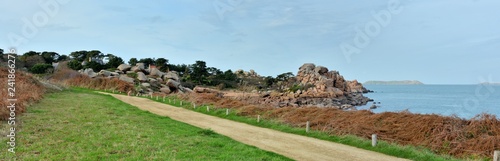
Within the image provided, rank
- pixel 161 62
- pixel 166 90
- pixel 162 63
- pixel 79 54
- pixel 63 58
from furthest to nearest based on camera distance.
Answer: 1. pixel 79 54
2. pixel 63 58
3. pixel 161 62
4. pixel 162 63
5. pixel 166 90

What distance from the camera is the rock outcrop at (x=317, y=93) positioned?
208ft

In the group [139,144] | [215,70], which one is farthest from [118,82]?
[215,70]

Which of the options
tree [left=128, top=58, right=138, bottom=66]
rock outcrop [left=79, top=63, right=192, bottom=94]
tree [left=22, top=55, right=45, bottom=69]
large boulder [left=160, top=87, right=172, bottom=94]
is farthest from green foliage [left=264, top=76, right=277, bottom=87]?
tree [left=22, top=55, right=45, bottom=69]

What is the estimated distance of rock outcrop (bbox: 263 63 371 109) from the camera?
63.5 metres

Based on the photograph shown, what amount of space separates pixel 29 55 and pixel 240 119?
73.2m

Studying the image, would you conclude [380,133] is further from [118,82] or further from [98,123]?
[118,82]

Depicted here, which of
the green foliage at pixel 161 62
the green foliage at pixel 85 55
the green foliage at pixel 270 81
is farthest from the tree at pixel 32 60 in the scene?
the green foliage at pixel 270 81

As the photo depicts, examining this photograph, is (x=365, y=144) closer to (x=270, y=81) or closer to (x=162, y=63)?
(x=162, y=63)

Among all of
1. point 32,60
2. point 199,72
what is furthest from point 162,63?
point 32,60

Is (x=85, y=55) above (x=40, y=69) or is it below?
above

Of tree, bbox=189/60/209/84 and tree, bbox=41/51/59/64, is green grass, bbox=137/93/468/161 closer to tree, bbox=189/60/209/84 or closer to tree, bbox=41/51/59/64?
tree, bbox=189/60/209/84

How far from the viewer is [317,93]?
7088 centimetres

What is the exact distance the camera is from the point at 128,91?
4738cm

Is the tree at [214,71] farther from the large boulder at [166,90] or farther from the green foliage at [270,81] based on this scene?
the large boulder at [166,90]
